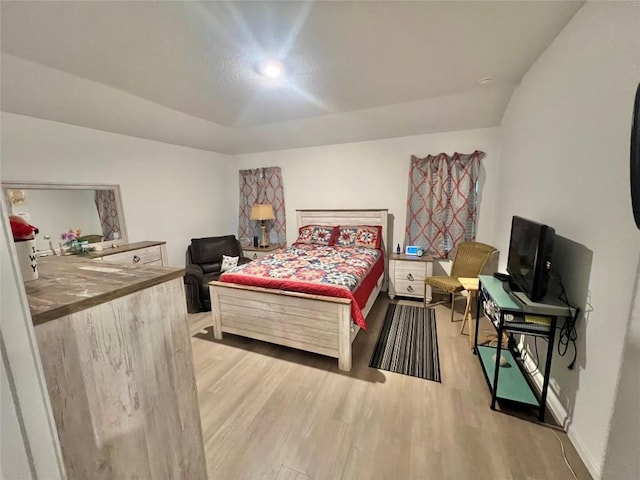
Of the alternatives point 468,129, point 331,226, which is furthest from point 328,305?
point 468,129

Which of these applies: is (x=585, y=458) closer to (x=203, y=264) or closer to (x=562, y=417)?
(x=562, y=417)

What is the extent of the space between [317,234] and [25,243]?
324 centimetres

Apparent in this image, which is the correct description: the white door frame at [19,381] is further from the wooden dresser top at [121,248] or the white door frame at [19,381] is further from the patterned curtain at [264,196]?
the patterned curtain at [264,196]

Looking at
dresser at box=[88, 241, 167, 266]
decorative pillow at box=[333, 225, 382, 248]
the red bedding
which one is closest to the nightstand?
the red bedding

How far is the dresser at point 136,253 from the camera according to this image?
288cm

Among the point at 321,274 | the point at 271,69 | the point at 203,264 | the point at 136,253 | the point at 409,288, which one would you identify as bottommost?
the point at 409,288

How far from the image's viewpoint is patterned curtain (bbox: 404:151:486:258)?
340 cm

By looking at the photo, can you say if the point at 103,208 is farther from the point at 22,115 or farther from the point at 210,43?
the point at 210,43

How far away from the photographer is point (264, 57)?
77.7 inches

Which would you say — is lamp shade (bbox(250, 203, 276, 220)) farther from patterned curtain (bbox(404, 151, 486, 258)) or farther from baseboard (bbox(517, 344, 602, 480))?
baseboard (bbox(517, 344, 602, 480))

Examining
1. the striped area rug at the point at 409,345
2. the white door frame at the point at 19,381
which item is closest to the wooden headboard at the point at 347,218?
the striped area rug at the point at 409,345

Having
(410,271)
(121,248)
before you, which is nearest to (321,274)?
(410,271)

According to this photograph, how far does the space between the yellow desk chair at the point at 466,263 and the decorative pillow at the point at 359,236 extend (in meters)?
0.85

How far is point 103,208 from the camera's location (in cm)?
315
